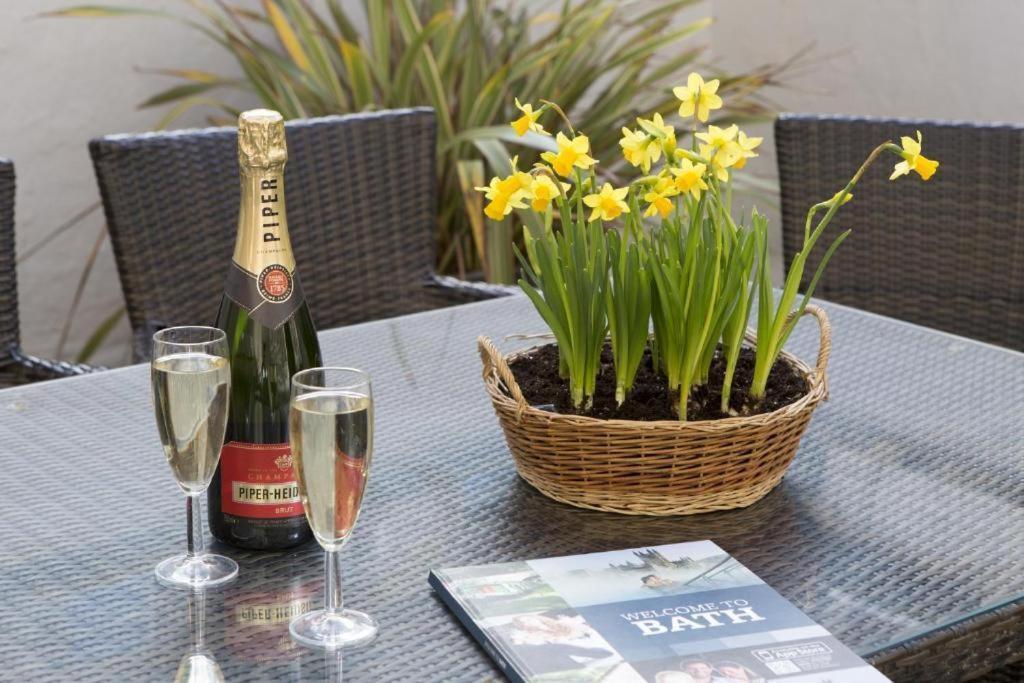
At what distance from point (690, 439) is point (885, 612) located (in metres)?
0.19

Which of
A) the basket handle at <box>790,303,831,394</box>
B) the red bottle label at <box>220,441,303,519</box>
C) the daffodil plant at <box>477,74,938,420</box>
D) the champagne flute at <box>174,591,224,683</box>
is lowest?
the champagne flute at <box>174,591,224,683</box>

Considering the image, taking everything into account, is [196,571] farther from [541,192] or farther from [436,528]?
[541,192]

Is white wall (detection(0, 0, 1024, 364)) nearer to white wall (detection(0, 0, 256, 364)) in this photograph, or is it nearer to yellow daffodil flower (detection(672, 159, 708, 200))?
white wall (detection(0, 0, 256, 364))

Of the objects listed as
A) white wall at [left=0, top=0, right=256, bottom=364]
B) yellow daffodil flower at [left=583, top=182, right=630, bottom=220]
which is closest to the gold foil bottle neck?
yellow daffodil flower at [left=583, top=182, right=630, bottom=220]

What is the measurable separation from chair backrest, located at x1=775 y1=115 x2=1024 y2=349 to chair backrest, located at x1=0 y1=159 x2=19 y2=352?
112 centimetres

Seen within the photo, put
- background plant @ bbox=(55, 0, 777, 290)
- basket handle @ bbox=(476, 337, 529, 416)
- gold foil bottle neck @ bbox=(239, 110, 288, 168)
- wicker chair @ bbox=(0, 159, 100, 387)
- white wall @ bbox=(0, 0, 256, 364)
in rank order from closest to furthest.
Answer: gold foil bottle neck @ bbox=(239, 110, 288, 168), basket handle @ bbox=(476, 337, 529, 416), wicker chair @ bbox=(0, 159, 100, 387), background plant @ bbox=(55, 0, 777, 290), white wall @ bbox=(0, 0, 256, 364)

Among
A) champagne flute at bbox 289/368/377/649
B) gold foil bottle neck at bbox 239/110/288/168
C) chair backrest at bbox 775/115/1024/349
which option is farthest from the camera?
chair backrest at bbox 775/115/1024/349

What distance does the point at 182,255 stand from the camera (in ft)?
5.88

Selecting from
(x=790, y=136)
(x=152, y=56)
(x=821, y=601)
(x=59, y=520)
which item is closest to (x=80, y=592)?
(x=59, y=520)

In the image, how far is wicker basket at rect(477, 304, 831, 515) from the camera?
961 millimetres

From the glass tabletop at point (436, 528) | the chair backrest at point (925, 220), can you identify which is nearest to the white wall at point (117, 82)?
the chair backrest at point (925, 220)

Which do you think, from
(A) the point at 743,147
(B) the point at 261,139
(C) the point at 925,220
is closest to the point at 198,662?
(B) the point at 261,139

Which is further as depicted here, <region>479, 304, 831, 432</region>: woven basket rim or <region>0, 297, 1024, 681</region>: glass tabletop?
<region>479, 304, 831, 432</region>: woven basket rim

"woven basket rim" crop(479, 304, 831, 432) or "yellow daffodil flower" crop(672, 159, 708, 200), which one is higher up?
"yellow daffodil flower" crop(672, 159, 708, 200)
